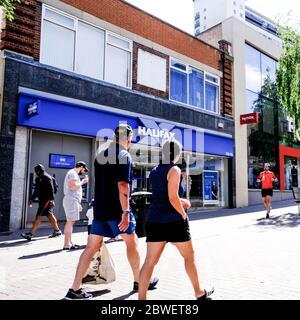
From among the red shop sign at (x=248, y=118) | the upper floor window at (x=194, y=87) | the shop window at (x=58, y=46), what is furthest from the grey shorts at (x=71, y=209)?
the red shop sign at (x=248, y=118)

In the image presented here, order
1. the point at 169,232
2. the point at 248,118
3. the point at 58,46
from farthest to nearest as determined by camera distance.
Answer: the point at 248,118 < the point at 58,46 < the point at 169,232

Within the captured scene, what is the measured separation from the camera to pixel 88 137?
12008 millimetres

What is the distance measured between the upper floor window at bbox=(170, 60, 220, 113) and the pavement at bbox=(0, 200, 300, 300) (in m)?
7.97

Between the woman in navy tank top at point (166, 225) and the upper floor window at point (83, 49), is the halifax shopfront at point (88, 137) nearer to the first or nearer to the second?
the upper floor window at point (83, 49)

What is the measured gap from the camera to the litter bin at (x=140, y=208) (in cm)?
Answer: 649

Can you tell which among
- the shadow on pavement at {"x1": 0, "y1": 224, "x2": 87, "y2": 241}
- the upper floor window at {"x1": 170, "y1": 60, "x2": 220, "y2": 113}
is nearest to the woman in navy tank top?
the shadow on pavement at {"x1": 0, "y1": 224, "x2": 87, "y2": 241}

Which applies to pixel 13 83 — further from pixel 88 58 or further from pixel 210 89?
pixel 210 89

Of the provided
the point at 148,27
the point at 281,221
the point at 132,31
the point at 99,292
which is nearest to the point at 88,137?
the point at 132,31

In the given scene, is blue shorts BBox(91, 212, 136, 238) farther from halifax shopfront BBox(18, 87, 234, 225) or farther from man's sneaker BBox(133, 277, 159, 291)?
halifax shopfront BBox(18, 87, 234, 225)

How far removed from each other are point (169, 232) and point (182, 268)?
2172 millimetres

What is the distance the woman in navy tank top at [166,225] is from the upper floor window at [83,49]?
28.3 ft

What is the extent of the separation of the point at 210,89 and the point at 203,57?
5.06 ft

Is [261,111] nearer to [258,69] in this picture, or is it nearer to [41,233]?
[258,69]
